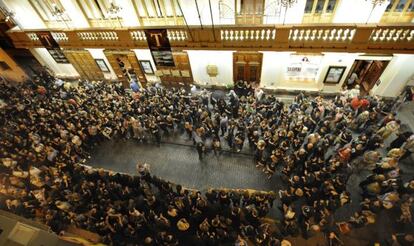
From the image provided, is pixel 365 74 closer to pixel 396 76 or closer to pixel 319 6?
pixel 396 76

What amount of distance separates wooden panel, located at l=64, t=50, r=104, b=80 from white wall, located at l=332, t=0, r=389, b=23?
17.2m

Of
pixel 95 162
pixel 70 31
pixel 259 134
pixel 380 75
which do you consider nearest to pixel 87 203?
pixel 95 162

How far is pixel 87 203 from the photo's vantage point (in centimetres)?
1034

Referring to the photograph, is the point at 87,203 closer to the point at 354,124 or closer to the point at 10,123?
the point at 10,123

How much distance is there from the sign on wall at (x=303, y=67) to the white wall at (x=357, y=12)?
2.30m

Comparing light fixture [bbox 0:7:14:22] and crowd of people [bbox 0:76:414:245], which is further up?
light fixture [bbox 0:7:14:22]

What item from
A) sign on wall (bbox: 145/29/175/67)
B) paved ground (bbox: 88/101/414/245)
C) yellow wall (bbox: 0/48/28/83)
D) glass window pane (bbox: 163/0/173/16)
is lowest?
paved ground (bbox: 88/101/414/245)

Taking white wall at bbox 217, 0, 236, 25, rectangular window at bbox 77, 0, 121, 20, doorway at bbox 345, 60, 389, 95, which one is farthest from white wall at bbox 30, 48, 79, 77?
doorway at bbox 345, 60, 389, 95

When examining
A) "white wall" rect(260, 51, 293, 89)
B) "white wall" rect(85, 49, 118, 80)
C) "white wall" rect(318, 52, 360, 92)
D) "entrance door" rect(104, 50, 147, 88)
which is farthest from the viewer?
"white wall" rect(85, 49, 118, 80)

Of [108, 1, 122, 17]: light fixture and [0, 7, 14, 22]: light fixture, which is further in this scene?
[0, 7, 14, 22]: light fixture

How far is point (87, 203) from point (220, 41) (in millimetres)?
10762

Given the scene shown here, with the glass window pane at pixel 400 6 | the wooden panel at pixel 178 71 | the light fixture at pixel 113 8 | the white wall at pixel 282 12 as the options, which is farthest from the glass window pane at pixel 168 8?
the glass window pane at pixel 400 6

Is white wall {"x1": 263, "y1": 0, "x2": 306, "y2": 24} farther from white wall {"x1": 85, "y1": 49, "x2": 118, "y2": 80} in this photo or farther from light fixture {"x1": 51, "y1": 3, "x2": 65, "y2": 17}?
light fixture {"x1": 51, "y1": 3, "x2": 65, "y2": 17}

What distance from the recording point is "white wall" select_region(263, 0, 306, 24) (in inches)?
475
